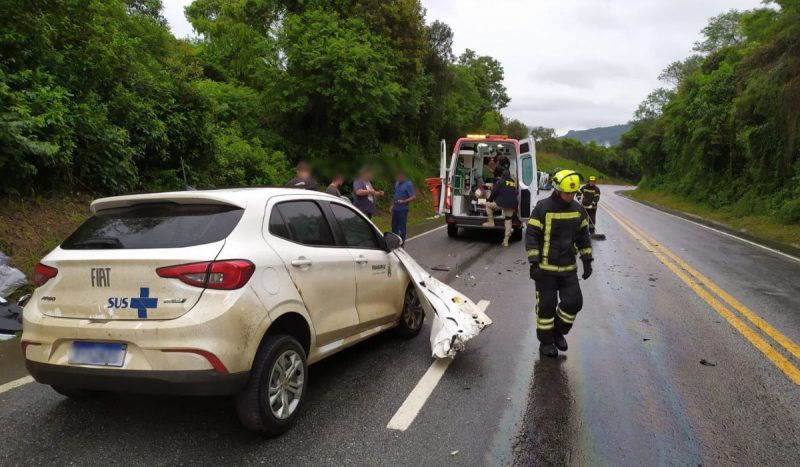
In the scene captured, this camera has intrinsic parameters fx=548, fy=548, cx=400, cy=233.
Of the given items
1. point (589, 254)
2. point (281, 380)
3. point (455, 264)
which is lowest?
point (455, 264)

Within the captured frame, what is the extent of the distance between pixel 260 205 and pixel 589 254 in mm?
3256

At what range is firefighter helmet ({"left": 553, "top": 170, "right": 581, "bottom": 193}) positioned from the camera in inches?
193

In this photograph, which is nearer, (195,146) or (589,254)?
(589,254)

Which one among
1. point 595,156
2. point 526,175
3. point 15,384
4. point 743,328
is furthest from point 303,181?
point 595,156

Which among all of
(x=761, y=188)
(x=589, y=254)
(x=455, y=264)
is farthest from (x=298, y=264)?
(x=761, y=188)

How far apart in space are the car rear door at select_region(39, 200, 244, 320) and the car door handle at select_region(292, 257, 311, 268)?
49 cm

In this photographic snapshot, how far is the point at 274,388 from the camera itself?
348 cm

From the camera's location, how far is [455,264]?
10.1m

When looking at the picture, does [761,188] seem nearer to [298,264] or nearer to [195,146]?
[195,146]

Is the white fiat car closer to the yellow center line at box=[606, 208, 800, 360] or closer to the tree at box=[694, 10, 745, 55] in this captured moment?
the yellow center line at box=[606, 208, 800, 360]

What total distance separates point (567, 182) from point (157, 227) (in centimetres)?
339

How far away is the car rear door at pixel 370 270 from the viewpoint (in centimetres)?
454

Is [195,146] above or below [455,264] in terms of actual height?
above

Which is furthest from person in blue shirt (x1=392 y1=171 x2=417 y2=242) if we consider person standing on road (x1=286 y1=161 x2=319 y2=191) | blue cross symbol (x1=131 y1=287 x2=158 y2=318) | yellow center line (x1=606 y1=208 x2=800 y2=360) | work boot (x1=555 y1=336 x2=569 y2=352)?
blue cross symbol (x1=131 y1=287 x2=158 y2=318)
